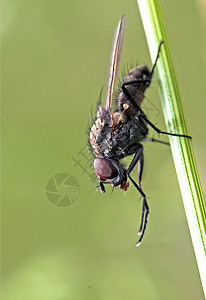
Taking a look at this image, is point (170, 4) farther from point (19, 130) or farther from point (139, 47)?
point (19, 130)

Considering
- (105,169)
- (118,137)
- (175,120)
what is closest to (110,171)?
(105,169)

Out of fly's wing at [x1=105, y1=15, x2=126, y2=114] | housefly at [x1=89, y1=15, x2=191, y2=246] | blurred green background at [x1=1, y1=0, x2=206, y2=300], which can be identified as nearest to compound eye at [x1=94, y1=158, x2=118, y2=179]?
housefly at [x1=89, y1=15, x2=191, y2=246]

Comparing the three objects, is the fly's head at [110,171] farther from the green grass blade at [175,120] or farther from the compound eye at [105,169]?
the green grass blade at [175,120]

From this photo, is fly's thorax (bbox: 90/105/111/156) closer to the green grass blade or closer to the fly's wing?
the fly's wing

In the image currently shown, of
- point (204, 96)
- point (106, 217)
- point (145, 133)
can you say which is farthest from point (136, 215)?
point (204, 96)

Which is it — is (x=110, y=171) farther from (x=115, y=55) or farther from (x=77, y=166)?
(x=77, y=166)
